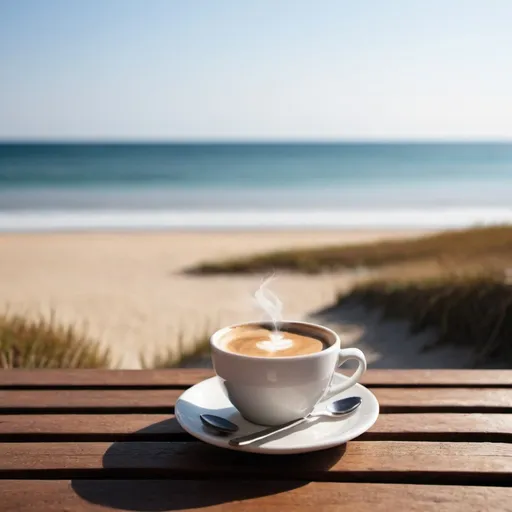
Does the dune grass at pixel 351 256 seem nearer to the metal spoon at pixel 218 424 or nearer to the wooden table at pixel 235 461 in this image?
the wooden table at pixel 235 461

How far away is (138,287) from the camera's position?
282 inches

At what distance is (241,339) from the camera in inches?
50.2

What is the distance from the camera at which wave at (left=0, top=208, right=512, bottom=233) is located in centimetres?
1420

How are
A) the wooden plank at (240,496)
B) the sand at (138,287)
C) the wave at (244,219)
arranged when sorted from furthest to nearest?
the wave at (244,219)
the sand at (138,287)
the wooden plank at (240,496)

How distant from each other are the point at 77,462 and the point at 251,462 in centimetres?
28

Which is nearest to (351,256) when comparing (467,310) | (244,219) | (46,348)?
(467,310)

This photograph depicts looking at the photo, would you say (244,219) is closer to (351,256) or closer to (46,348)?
(351,256)

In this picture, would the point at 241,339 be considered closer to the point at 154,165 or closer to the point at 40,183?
the point at 40,183

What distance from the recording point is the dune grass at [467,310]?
12.1 feet

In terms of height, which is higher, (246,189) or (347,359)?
(347,359)

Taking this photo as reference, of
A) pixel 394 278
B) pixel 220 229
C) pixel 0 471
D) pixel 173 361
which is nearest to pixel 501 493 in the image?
pixel 0 471

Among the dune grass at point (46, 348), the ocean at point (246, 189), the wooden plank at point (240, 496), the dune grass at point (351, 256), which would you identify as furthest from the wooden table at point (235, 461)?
the ocean at point (246, 189)

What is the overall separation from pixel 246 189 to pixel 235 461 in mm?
25257

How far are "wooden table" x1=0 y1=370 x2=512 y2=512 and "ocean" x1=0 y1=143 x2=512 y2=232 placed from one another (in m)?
12.4
